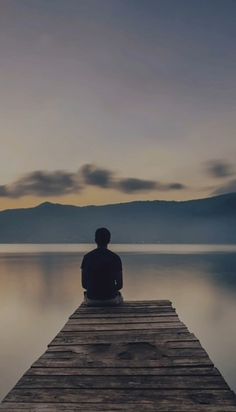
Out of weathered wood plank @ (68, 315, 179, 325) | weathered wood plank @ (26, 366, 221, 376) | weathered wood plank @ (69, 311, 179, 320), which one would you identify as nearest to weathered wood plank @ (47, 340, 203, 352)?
weathered wood plank @ (26, 366, 221, 376)

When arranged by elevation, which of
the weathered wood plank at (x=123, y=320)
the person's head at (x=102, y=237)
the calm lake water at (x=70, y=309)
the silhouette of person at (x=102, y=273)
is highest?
the person's head at (x=102, y=237)

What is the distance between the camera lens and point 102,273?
11.4 m

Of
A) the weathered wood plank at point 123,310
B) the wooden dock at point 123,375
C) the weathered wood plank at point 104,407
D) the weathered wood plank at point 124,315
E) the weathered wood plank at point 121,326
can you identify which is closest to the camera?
the weathered wood plank at point 104,407

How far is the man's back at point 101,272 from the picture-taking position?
11.3 metres

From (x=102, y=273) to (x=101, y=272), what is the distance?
0.04 m

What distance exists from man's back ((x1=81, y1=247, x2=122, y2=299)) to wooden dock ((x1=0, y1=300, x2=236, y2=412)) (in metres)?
2.54

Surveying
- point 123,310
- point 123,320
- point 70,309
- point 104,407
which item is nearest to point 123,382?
point 104,407

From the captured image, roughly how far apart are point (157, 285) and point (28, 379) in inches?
1461

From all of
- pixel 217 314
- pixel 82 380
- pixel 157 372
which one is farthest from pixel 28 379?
pixel 217 314

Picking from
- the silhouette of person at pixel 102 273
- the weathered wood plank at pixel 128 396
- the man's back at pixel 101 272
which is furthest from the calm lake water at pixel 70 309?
the weathered wood plank at pixel 128 396

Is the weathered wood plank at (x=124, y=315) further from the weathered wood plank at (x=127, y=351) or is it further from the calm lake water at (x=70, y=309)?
the calm lake water at (x=70, y=309)

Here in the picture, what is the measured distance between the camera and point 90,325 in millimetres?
9180

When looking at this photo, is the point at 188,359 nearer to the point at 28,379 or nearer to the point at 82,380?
the point at 82,380

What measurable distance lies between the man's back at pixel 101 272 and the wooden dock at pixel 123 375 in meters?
2.54
